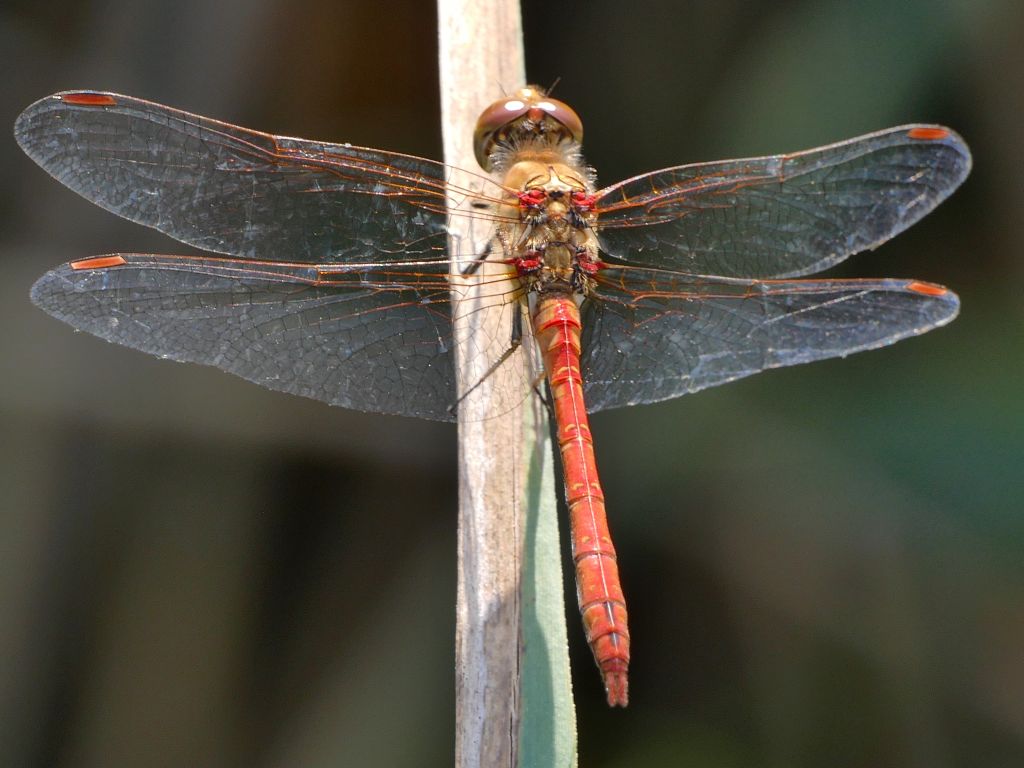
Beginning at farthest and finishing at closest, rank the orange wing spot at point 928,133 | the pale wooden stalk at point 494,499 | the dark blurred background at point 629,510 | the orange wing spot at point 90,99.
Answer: the dark blurred background at point 629,510
the orange wing spot at point 928,133
the orange wing spot at point 90,99
the pale wooden stalk at point 494,499

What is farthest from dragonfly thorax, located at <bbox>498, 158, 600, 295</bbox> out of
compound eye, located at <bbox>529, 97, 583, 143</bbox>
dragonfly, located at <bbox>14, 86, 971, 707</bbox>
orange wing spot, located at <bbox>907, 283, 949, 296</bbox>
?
orange wing spot, located at <bbox>907, 283, 949, 296</bbox>

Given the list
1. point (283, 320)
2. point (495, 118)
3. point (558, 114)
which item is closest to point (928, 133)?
point (558, 114)

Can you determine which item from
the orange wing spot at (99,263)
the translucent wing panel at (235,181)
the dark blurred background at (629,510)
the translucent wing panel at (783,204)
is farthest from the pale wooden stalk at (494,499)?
the dark blurred background at (629,510)

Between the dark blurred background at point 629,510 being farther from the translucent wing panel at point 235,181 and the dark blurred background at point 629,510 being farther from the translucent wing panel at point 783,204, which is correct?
the translucent wing panel at point 235,181

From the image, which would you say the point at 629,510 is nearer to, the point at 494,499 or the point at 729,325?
the point at 729,325

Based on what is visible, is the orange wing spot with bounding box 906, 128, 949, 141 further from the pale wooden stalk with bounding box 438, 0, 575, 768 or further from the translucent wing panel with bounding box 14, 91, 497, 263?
the translucent wing panel with bounding box 14, 91, 497, 263
